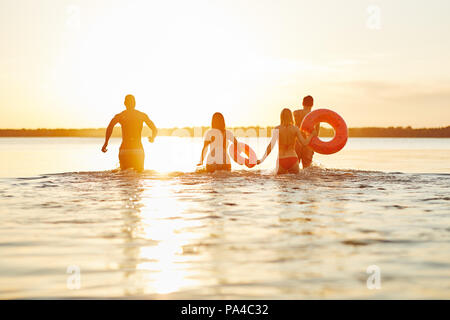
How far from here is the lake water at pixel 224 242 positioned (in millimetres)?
4234

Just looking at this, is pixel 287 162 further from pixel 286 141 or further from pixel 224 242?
pixel 224 242

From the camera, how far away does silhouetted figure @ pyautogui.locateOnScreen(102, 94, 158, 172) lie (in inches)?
485

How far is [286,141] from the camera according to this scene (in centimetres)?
1202

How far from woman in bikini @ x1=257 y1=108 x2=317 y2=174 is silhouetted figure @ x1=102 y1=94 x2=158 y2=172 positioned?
2.82 m

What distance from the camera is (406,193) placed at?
32.8 feet

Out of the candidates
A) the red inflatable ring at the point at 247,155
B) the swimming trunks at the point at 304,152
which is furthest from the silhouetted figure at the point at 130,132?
the swimming trunks at the point at 304,152

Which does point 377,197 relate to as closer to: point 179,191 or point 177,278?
point 179,191

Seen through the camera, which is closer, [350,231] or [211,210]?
[350,231]

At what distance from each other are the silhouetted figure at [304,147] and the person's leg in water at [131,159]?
3.98 m

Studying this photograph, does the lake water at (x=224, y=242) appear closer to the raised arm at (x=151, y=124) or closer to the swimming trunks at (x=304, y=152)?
the raised arm at (x=151, y=124)
